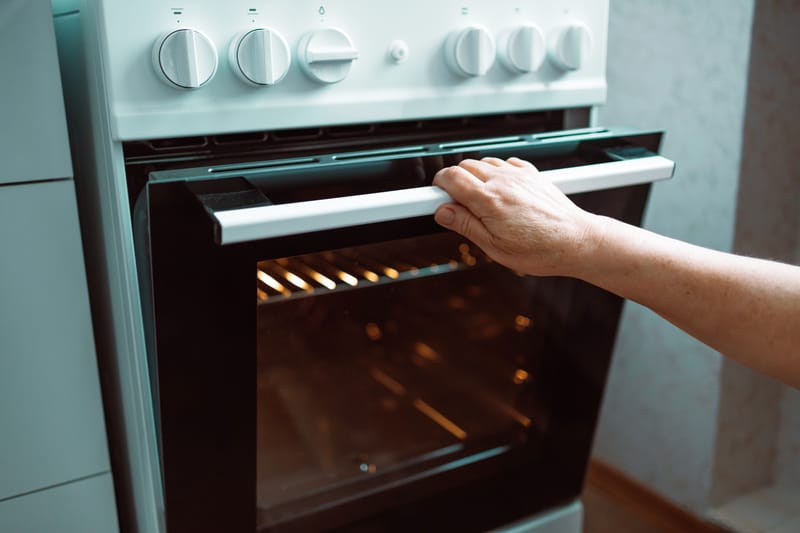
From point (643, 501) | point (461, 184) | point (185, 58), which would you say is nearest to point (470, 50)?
point (461, 184)

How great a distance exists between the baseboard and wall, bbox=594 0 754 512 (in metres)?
0.02

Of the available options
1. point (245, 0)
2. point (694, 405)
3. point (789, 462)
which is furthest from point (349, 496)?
point (789, 462)

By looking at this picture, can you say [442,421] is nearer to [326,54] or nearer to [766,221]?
[326,54]

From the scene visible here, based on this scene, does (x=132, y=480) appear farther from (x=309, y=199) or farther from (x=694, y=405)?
(x=694, y=405)

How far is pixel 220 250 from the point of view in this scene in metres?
0.58

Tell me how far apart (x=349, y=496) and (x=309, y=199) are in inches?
15.3

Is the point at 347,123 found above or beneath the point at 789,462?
above

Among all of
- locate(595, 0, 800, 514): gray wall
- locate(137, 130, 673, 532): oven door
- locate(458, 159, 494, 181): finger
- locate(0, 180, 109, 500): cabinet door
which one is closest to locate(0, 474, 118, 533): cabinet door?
locate(0, 180, 109, 500): cabinet door

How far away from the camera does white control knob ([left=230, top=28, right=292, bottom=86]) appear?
1.96 feet

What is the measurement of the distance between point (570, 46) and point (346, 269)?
0.35 m

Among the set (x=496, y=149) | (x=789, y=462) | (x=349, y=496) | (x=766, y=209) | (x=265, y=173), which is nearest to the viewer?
(x=265, y=173)

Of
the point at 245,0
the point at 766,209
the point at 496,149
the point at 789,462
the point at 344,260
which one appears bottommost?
the point at 789,462

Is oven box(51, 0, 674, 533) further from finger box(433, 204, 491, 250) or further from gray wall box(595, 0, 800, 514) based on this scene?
gray wall box(595, 0, 800, 514)

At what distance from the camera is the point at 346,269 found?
72 cm
